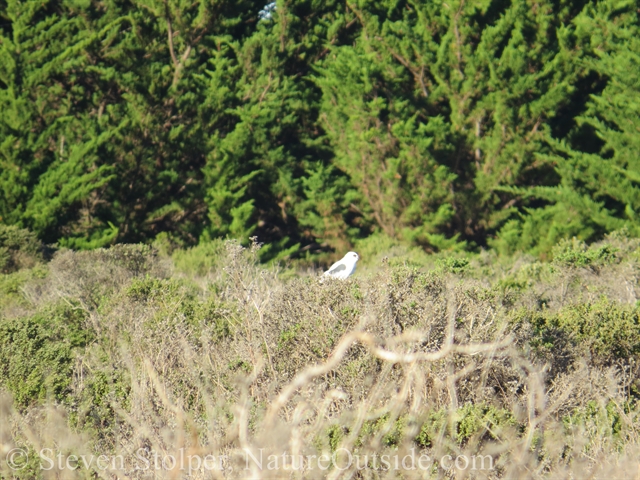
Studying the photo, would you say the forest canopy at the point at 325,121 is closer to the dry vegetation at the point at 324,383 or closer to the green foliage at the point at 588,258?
the green foliage at the point at 588,258

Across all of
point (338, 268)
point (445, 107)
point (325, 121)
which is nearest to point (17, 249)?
point (338, 268)

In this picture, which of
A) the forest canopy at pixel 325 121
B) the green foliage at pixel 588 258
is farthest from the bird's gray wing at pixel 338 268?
the forest canopy at pixel 325 121

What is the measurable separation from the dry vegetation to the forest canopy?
6788 mm

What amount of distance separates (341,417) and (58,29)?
36.4ft

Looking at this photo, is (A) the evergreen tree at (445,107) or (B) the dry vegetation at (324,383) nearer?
(B) the dry vegetation at (324,383)

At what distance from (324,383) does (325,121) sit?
443 inches

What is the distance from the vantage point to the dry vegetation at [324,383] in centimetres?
398

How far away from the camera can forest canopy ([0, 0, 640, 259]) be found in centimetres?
1338

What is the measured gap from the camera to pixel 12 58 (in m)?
13.1

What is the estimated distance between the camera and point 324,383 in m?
4.70

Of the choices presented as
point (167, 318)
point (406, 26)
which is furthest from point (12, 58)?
point (167, 318)

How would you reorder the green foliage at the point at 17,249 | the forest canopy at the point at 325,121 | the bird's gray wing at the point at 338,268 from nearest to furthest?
the bird's gray wing at the point at 338,268 < the green foliage at the point at 17,249 < the forest canopy at the point at 325,121

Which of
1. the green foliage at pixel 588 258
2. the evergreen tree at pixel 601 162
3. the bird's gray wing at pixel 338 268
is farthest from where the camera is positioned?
the evergreen tree at pixel 601 162

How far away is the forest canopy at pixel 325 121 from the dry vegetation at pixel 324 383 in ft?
22.3
